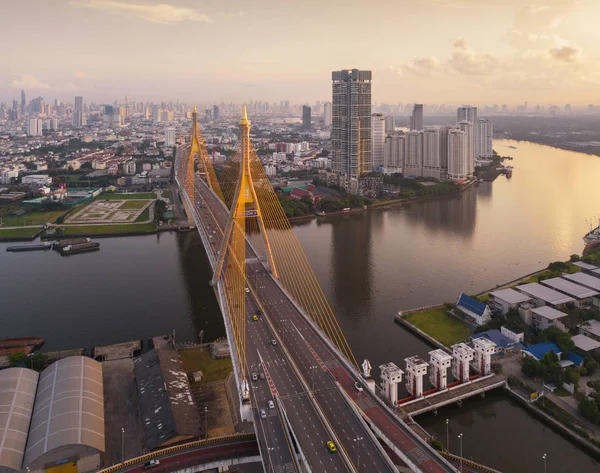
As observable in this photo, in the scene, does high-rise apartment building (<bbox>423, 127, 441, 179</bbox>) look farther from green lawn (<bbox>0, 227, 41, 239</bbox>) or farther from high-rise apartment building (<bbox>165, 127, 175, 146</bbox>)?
high-rise apartment building (<bbox>165, 127, 175, 146</bbox>)

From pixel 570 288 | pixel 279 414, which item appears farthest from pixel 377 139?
Result: pixel 279 414

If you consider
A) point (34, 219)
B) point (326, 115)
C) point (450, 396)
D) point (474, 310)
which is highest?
point (326, 115)

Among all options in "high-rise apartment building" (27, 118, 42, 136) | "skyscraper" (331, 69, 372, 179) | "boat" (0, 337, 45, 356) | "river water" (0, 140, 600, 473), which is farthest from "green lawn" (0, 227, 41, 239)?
"high-rise apartment building" (27, 118, 42, 136)

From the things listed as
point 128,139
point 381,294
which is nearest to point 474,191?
point 381,294

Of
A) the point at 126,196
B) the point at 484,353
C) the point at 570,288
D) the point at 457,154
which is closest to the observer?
the point at 484,353

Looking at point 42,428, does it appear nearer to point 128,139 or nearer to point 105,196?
point 105,196

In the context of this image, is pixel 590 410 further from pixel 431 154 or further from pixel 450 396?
pixel 431 154

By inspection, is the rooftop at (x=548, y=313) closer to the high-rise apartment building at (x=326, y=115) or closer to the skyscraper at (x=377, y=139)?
the skyscraper at (x=377, y=139)

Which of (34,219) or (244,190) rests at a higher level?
(244,190)

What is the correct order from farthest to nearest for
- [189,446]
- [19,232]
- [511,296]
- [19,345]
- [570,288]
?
[19,232] → [570,288] → [511,296] → [19,345] → [189,446]
